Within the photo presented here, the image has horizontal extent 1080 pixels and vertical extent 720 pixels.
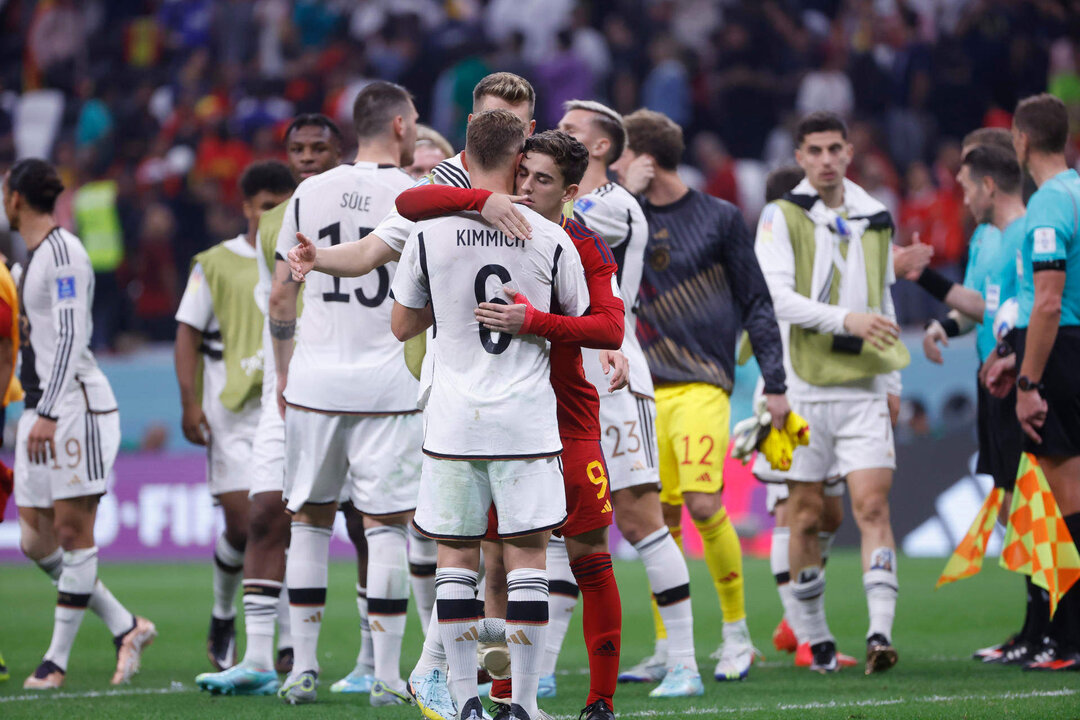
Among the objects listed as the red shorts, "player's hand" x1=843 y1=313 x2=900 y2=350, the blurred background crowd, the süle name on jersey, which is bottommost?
the red shorts

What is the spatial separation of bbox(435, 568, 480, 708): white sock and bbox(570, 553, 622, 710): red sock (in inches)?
17.8

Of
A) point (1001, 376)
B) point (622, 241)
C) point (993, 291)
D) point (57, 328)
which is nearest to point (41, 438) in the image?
point (57, 328)

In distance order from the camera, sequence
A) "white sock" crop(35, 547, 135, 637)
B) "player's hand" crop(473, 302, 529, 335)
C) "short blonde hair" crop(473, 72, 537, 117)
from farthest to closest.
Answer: "white sock" crop(35, 547, 135, 637) < "short blonde hair" crop(473, 72, 537, 117) < "player's hand" crop(473, 302, 529, 335)

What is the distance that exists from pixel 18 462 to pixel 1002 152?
554 cm

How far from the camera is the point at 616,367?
4.93 metres

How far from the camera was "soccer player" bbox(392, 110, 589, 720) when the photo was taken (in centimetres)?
440

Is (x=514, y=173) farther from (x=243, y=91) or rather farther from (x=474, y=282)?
(x=243, y=91)

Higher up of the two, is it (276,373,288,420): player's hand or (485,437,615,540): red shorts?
(276,373,288,420): player's hand

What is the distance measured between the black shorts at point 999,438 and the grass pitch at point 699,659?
1.01 meters

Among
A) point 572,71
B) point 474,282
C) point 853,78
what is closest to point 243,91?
point 572,71

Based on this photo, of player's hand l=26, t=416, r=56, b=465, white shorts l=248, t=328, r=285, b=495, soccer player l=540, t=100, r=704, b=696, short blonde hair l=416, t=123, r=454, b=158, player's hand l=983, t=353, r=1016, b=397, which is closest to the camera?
soccer player l=540, t=100, r=704, b=696

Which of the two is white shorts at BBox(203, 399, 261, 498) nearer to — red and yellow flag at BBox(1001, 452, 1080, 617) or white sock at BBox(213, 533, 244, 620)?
white sock at BBox(213, 533, 244, 620)

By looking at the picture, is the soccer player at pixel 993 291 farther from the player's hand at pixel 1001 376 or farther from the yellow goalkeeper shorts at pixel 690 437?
the yellow goalkeeper shorts at pixel 690 437

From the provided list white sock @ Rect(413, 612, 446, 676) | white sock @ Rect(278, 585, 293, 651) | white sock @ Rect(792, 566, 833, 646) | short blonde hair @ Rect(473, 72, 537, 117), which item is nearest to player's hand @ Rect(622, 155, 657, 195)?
short blonde hair @ Rect(473, 72, 537, 117)
